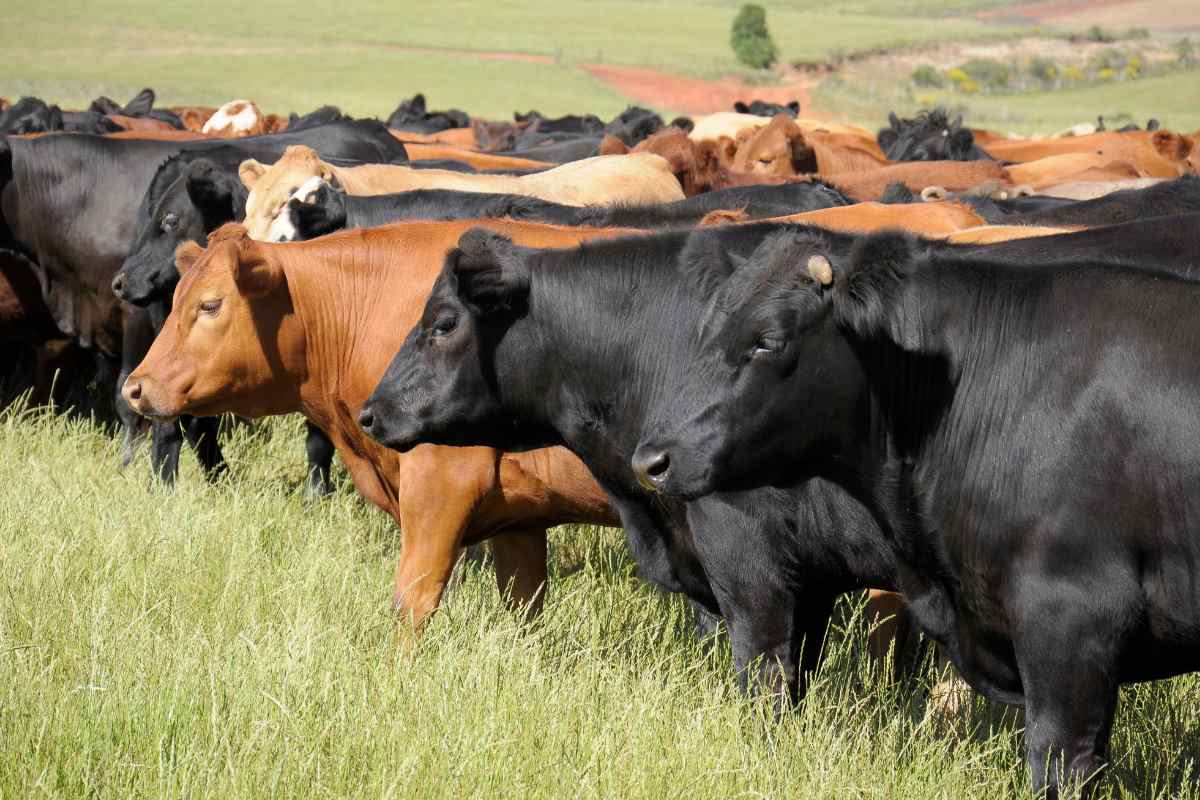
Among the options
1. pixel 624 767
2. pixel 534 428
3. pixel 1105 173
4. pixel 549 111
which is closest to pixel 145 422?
pixel 534 428

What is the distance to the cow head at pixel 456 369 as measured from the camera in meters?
4.56

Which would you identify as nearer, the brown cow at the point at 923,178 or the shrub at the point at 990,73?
the brown cow at the point at 923,178

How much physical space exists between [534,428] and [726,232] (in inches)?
34.4

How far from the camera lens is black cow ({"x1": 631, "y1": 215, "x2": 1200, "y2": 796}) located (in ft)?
11.6

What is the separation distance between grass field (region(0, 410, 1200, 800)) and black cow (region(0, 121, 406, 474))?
3028 millimetres

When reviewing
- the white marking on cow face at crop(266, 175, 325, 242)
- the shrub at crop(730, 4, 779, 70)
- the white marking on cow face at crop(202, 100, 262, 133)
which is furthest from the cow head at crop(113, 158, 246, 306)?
the shrub at crop(730, 4, 779, 70)

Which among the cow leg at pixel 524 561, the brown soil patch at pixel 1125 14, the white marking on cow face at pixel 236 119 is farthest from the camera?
the brown soil patch at pixel 1125 14

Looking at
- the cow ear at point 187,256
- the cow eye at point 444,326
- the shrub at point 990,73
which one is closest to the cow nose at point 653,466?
the cow eye at point 444,326

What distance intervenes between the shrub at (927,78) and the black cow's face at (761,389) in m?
64.7

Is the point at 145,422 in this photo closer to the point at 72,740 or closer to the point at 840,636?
the point at 840,636

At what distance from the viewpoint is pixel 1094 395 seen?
3629 mm

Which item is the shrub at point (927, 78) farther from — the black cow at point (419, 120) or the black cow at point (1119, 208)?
the black cow at point (1119, 208)

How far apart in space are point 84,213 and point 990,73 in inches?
2466

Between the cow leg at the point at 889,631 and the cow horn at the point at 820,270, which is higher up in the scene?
the cow horn at the point at 820,270
